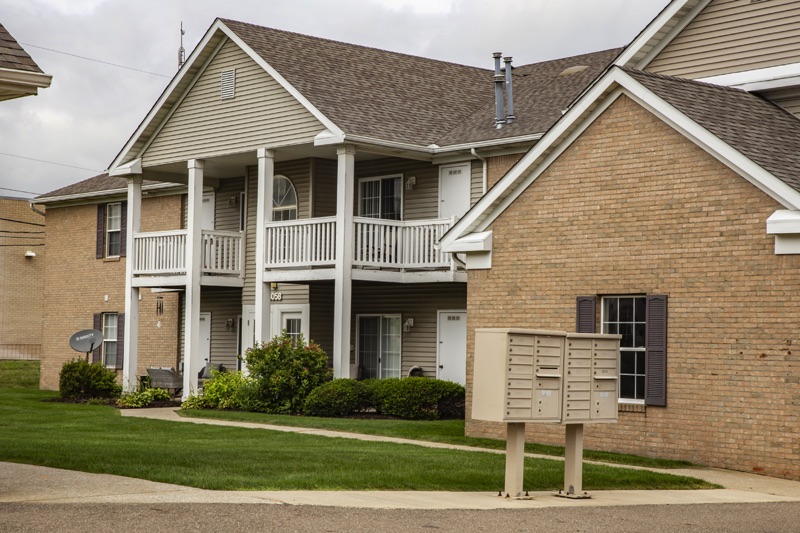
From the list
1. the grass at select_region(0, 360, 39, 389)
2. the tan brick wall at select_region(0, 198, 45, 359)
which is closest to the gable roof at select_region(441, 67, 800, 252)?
the grass at select_region(0, 360, 39, 389)

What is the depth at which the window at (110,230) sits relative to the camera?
115ft

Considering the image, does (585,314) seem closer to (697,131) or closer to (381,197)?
(697,131)

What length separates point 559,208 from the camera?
17828mm

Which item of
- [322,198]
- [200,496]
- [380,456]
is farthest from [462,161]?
[200,496]

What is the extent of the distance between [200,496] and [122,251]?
982 inches

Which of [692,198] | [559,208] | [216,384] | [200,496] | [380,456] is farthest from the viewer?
[216,384]

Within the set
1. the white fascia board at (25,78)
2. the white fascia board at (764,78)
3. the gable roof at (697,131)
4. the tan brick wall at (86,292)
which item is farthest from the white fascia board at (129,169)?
the white fascia board at (25,78)

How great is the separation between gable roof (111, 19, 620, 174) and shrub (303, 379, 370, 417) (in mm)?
5325

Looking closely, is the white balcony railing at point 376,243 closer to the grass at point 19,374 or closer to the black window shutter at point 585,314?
the black window shutter at point 585,314

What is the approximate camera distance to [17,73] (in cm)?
1154

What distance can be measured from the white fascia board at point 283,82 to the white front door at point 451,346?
16.4 feet

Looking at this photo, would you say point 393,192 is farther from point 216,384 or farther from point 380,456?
point 380,456

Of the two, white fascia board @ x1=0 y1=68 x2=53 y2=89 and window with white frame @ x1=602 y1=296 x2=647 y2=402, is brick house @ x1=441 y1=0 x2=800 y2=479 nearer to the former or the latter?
window with white frame @ x1=602 y1=296 x2=647 y2=402

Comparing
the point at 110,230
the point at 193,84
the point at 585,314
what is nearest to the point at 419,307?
the point at 193,84
